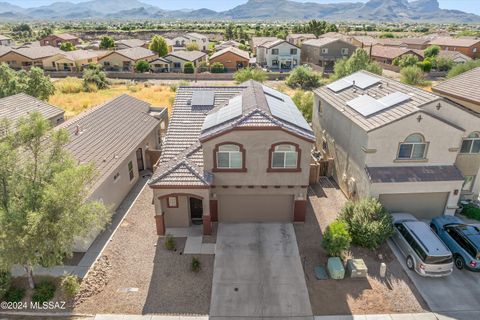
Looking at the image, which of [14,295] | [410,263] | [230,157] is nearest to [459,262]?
[410,263]

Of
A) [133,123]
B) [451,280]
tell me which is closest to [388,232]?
[451,280]

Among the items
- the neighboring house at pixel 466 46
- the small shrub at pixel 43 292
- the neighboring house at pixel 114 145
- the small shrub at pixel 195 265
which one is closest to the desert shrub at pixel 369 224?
the small shrub at pixel 195 265

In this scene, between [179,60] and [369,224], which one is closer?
[369,224]

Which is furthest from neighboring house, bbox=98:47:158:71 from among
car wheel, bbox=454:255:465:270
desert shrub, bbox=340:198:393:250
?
car wheel, bbox=454:255:465:270

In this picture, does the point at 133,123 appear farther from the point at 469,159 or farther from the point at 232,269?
the point at 469,159

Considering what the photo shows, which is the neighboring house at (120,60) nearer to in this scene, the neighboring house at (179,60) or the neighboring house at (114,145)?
the neighboring house at (179,60)

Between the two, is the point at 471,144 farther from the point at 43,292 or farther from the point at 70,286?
the point at 43,292
